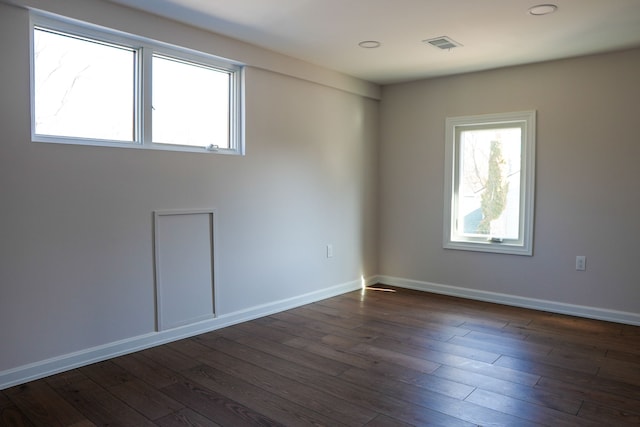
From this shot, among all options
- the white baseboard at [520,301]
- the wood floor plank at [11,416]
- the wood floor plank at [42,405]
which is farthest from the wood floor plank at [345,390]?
the white baseboard at [520,301]

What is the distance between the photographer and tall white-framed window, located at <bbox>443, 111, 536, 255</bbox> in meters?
4.22

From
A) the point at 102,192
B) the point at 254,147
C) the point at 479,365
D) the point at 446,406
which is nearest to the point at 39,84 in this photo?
the point at 102,192

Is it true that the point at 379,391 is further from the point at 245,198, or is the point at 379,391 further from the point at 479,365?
the point at 245,198

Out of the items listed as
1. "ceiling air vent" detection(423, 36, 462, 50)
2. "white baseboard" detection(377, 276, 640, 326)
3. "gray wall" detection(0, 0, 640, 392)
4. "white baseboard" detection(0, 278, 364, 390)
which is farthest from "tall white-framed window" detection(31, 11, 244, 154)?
"white baseboard" detection(377, 276, 640, 326)

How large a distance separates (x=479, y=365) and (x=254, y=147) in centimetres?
241

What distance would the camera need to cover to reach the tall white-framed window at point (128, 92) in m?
2.71

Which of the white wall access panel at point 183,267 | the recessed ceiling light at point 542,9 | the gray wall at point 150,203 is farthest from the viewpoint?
the white wall access panel at point 183,267

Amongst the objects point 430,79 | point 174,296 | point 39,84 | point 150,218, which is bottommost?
point 174,296

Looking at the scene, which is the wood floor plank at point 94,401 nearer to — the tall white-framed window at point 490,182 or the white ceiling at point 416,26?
the white ceiling at point 416,26

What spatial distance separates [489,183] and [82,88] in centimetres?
368

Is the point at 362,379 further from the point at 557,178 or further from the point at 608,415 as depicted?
the point at 557,178

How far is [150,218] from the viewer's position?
123 inches

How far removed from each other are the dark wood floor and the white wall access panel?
22 cm

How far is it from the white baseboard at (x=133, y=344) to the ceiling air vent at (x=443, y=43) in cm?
252
